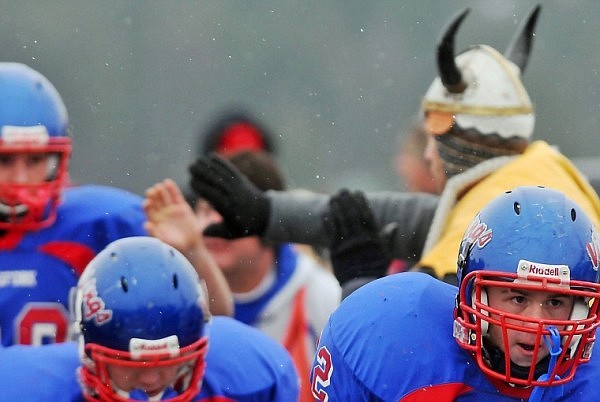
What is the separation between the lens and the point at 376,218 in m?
5.09

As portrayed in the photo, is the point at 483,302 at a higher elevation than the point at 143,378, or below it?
higher

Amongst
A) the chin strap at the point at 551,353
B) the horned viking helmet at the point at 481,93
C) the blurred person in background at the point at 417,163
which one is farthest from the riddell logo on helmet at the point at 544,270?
the blurred person in background at the point at 417,163

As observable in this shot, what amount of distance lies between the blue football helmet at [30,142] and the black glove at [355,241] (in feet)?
2.79

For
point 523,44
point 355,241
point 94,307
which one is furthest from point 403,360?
point 523,44

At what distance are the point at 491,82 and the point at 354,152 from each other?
1125 centimetres

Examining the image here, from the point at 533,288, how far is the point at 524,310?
0.24 ft

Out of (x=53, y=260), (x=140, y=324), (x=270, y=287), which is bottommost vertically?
(x=270, y=287)

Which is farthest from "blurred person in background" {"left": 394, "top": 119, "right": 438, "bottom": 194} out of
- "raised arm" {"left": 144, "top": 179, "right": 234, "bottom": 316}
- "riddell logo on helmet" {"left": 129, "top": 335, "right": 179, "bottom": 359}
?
"riddell logo on helmet" {"left": 129, "top": 335, "right": 179, "bottom": 359}

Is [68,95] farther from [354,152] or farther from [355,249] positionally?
[355,249]

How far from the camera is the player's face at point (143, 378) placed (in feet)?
13.2

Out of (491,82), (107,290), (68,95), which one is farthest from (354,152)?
(107,290)

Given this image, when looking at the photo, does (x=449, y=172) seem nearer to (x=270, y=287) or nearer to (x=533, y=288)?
(x=270, y=287)

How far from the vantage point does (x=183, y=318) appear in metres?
4.07

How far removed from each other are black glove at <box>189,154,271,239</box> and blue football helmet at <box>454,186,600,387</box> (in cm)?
138
